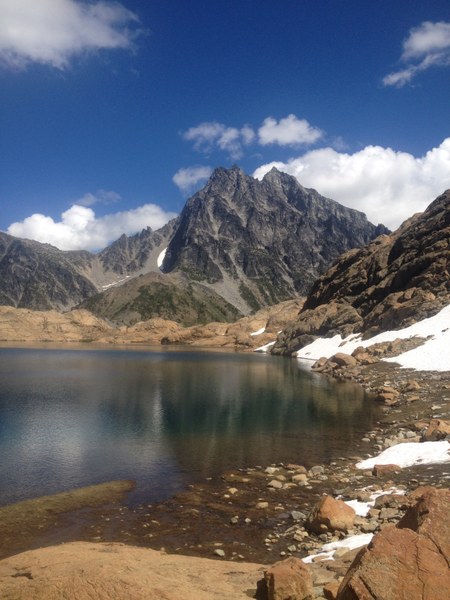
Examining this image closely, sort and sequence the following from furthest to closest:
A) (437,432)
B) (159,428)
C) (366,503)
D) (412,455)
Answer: (159,428) < (437,432) < (412,455) < (366,503)

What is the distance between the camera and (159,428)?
4009 cm

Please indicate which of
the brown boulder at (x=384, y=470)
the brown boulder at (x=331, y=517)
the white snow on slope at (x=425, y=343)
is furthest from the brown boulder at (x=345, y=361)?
the brown boulder at (x=331, y=517)

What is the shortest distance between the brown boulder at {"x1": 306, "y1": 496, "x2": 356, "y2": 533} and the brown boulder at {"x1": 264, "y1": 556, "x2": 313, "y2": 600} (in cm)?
767

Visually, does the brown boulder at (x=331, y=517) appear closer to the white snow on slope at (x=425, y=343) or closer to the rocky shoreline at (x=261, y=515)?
the rocky shoreline at (x=261, y=515)

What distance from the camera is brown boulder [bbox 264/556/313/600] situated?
10.3 metres

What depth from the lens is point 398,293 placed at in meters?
104

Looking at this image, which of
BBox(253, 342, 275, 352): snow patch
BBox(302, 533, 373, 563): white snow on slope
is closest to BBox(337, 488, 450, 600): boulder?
BBox(302, 533, 373, 563): white snow on slope

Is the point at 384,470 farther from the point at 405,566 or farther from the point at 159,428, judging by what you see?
the point at 159,428

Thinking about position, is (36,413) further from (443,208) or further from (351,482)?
(443,208)

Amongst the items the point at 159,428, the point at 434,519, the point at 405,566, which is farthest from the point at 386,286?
the point at 405,566

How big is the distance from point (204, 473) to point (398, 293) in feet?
289

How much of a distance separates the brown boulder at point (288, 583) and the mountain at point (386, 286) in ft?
270

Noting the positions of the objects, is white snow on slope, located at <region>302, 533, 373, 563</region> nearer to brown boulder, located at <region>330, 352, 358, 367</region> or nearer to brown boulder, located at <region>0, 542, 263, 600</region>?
brown boulder, located at <region>0, 542, 263, 600</region>

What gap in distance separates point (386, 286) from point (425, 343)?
47.5 meters
